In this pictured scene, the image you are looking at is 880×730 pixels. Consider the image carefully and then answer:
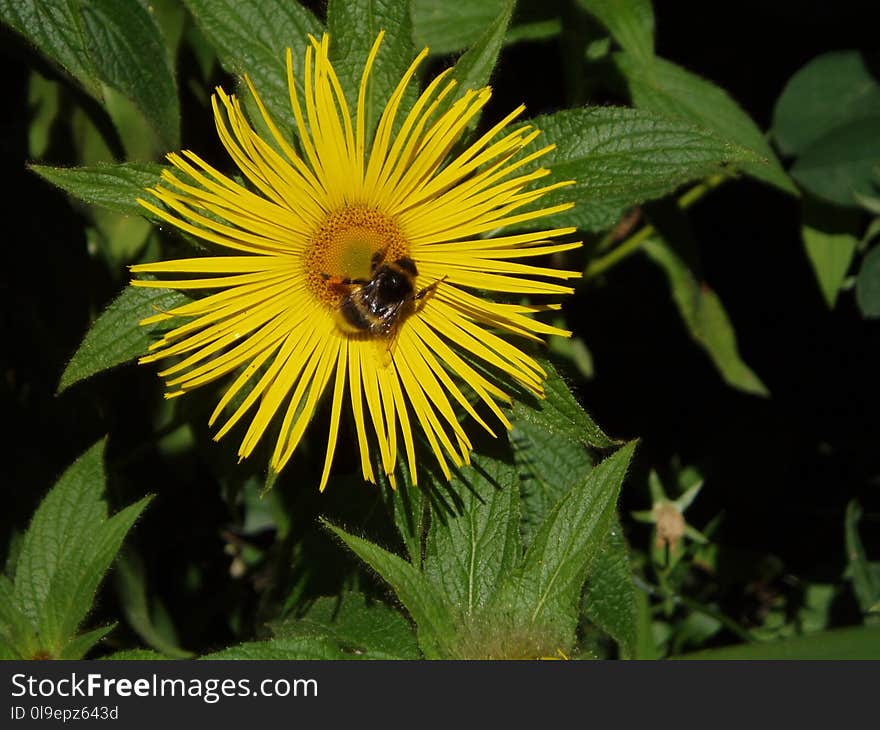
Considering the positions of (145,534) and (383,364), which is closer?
(383,364)

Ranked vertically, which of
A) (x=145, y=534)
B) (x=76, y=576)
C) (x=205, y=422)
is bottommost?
(x=145, y=534)

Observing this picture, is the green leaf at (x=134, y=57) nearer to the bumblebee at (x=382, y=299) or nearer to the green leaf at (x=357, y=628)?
the bumblebee at (x=382, y=299)

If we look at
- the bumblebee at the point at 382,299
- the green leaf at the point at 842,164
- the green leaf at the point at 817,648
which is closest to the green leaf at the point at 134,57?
the bumblebee at the point at 382,299

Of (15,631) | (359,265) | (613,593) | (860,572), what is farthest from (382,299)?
(860,572)

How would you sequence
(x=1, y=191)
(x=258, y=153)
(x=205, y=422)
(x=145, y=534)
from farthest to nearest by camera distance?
(x=145, y=534) < (x=1, y=191) < (x=205, y=422) < (x=258, y=153)

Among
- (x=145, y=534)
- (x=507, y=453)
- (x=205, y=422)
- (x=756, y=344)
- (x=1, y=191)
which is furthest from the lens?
(x=756, y=344)

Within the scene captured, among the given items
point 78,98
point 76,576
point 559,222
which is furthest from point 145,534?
point 559,222

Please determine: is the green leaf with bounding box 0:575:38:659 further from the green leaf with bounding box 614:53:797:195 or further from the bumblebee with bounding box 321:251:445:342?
the green leaf with bounding box 614:53:797:195
